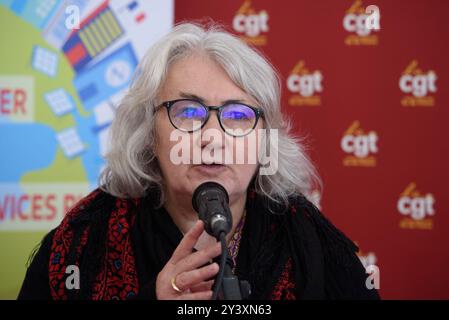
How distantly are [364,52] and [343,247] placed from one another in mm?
1365

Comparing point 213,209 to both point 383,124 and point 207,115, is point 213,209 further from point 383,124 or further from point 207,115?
point 383,124

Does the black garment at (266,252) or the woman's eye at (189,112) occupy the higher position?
the woman's eye at (189,112)

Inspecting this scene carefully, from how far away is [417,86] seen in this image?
8.26 ft

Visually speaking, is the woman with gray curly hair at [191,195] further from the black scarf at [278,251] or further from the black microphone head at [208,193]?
the black microphone head at [208,193]

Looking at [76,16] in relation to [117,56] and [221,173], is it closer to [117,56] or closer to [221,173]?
[117,56]

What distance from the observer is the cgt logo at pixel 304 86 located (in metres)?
2.51

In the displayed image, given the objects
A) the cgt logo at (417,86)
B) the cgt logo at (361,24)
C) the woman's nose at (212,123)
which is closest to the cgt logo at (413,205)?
the cgt logo at (417,86)

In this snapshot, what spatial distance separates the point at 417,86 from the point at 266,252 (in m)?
1.52

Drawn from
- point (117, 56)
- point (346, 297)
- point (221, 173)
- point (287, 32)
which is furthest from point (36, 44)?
point (346, 297)

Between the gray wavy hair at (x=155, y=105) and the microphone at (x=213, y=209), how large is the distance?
1.33ft

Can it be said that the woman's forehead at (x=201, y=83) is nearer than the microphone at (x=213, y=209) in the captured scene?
No

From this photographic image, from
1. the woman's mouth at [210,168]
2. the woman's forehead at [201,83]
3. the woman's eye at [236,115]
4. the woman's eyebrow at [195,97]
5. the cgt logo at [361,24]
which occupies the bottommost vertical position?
the woman's mouth at [210,168]

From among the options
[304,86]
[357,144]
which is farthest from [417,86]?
[304,86]

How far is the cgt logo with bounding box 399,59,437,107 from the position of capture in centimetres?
Answer: 251
